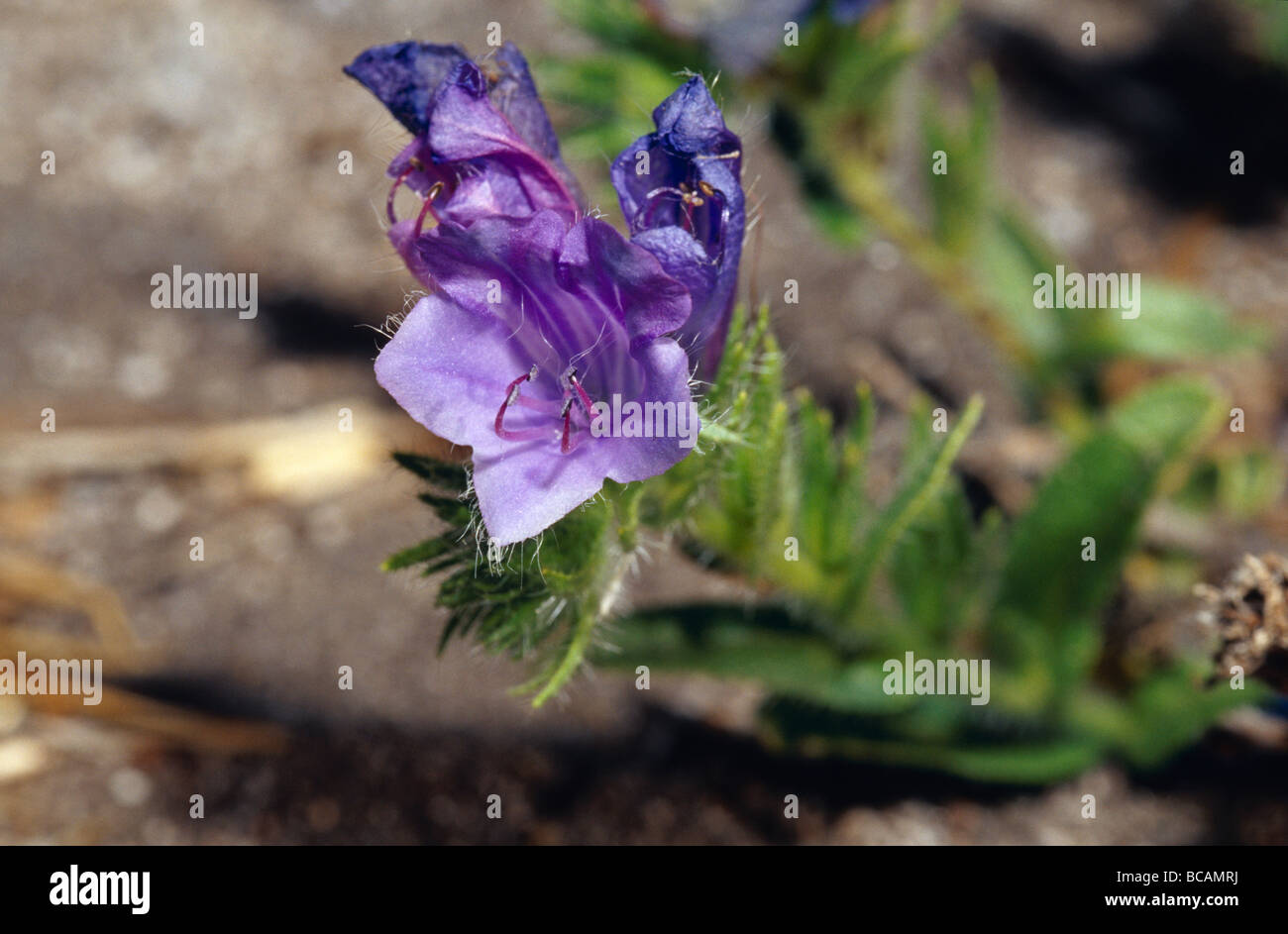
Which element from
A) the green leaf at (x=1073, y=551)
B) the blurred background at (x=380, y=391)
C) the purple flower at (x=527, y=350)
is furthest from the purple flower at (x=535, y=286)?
the green leaf at (x=1073, y=551)

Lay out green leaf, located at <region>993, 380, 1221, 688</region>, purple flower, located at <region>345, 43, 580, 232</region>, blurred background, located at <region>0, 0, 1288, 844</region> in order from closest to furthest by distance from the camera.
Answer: purple flower, located at <region>345, 43, 580, 232</region>, green leaf, located at <region>993, 380, 1221, 688</region>, blurred background, located at <region>0, 0, 1288, 844</region>

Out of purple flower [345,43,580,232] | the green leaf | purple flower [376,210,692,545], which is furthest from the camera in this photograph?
the green leaf

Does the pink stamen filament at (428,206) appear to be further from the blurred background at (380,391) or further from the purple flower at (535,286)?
the blurred background at (380,391)

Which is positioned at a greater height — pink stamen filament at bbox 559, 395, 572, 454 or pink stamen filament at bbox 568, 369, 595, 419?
pink stamen filament at bbox 568, 369, 595, 419

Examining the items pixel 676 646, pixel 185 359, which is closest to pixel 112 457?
pixel 185 359

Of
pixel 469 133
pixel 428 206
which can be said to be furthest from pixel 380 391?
pixel 469 133

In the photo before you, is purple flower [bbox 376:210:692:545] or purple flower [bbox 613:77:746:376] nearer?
purple flower [bbox 376:210:692:545]

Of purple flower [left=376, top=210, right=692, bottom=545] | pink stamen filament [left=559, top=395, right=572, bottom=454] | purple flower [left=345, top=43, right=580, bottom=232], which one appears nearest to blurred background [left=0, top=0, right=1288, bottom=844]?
purple flower [left=345, top=43, right=580, bottom=232]

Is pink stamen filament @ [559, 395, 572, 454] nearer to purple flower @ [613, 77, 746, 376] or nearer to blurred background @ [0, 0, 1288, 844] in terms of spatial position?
purple flower @ [613, 77, 746, 376]
